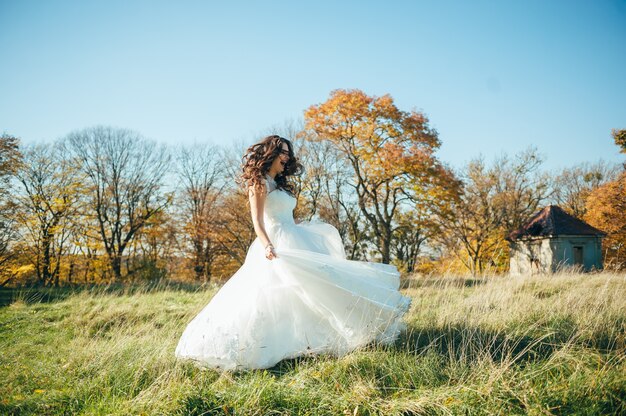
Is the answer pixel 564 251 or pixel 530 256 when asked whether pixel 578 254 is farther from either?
pixel 530 256

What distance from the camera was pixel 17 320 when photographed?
263 inches

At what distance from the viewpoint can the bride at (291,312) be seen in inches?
131

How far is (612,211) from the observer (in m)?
26.9

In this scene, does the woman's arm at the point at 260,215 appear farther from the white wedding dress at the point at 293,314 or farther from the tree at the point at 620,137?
the tree at the point at 620,137

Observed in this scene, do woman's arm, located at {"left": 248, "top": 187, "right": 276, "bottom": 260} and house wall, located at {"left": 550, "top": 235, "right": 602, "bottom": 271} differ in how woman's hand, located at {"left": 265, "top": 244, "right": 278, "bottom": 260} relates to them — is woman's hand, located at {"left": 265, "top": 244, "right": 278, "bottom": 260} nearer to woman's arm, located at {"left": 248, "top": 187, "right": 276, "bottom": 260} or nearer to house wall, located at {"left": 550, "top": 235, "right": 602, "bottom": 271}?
woman's arm, located at {"left": 248, "top": 187, "right": 276, "bottom": 260}

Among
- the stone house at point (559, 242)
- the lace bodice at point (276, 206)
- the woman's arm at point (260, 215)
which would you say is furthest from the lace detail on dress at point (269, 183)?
the stone house at point (559, 242)

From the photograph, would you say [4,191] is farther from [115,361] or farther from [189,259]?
[115,361]

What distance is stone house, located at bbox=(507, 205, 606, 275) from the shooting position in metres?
27.0

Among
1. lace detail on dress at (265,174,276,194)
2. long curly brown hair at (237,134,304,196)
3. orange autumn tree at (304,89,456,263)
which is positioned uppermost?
orange autumn tree at (304,89,456,263)

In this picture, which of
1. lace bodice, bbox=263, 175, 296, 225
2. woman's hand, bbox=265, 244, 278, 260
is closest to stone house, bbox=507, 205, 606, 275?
lace bodice, bbox=263, 175, 296, 225

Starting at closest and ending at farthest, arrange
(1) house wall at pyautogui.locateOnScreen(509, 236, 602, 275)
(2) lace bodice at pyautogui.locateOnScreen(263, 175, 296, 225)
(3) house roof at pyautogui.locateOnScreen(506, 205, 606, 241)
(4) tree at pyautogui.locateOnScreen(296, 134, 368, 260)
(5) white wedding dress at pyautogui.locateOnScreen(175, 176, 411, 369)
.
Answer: (5) white wedding dress at pyautogui.locateOnScreen(175, 176, 411, 369) → (2) lace bodice at pyautogui.locateOnScreen(263, 175, 296, 225) → (4) tree at pyautogui.locateOnScreen(296, 134, 368, 260) → (1) house wall at pyautogui.locateOnScreen(509, 236, 602, 275) → (3) house roof at pyautogui.locateOnScreen(506, 205, 606, 241)

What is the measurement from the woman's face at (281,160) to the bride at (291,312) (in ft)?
2.85

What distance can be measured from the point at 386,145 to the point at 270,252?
17618 mm

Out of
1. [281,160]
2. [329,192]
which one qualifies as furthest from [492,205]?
A: [281,160]
